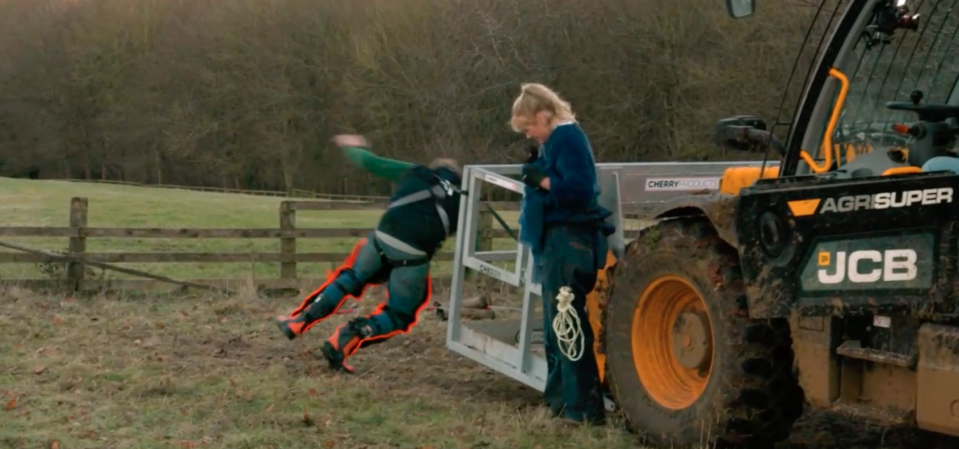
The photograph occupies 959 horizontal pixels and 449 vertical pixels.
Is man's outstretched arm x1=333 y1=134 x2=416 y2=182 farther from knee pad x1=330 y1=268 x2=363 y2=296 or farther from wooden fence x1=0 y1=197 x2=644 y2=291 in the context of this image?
wooden fence x1=0 y1=197 x2=644 y2=291

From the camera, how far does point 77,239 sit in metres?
12.6

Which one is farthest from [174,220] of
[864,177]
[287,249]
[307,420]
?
[864,177]

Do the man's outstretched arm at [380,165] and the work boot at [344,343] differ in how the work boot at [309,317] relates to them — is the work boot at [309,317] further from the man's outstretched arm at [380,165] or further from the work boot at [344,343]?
the man's outstretched arm at [380,165]

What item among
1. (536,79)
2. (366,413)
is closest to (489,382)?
(366,413)

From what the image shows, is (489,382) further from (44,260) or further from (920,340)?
(44,260)

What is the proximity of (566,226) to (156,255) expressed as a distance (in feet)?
25.2

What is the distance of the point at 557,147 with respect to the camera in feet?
20.6

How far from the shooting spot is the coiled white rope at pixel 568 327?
6.26m

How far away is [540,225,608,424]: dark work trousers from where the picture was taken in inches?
247

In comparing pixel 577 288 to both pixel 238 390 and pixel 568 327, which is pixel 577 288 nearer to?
pixel 568 327

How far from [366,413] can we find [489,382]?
1.48 m

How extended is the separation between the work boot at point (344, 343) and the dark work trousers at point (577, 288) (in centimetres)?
187

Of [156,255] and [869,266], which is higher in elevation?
[869,266]

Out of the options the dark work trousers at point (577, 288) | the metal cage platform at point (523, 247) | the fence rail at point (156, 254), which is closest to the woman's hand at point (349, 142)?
the metal cage platform at point (523, 247)
